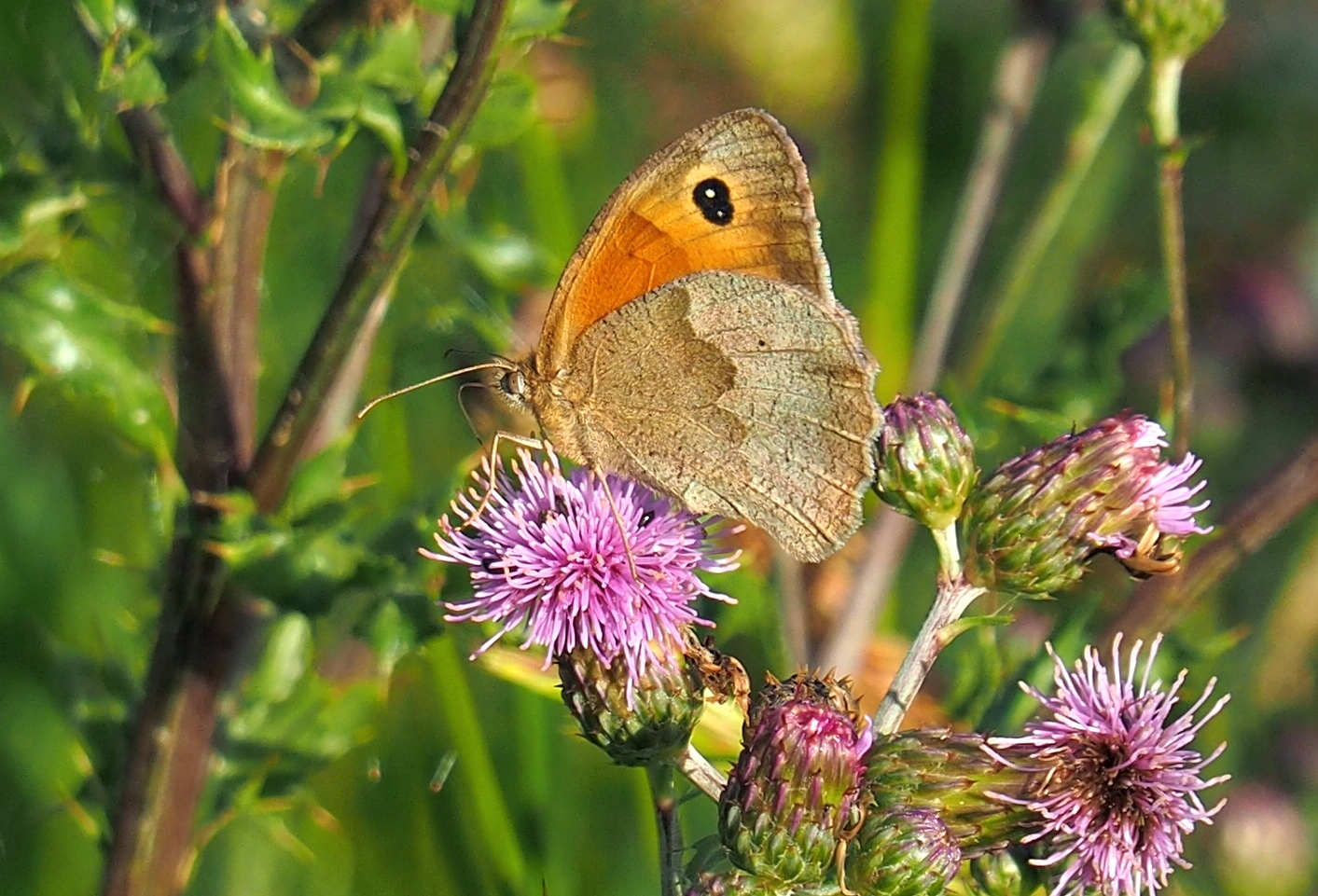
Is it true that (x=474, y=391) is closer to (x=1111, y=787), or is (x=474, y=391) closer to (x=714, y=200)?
(x=714, y=200)

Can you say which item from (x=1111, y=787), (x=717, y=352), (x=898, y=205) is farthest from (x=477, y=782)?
(x=898, y=205)

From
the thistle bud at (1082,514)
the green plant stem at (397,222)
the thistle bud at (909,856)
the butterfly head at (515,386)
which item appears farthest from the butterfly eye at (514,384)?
the thistle bud at (909,856)

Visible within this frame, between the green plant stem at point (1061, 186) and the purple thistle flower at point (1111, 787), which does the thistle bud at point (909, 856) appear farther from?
the green plant stem at point (1061, 186)

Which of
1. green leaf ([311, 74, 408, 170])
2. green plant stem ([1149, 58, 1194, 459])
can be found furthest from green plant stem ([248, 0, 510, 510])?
green plant stem ([1149, 58, 1194, 459])

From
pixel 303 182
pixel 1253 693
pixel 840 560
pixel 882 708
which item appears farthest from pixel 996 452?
pixel 303 182

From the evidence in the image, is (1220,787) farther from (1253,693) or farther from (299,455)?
(299,455)
